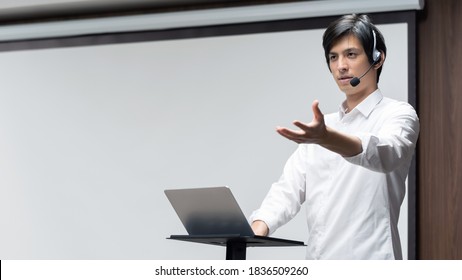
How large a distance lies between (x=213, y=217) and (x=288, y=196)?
46 centimetres

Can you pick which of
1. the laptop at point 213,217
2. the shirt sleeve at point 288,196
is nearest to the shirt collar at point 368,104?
the shirt sleeve at point 288,196

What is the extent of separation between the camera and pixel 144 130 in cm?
435

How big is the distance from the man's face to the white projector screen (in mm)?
1547

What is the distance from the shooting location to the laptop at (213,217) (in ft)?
6.38

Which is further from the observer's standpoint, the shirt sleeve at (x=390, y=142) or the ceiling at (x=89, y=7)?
the ceiling at (x=89, y=7)

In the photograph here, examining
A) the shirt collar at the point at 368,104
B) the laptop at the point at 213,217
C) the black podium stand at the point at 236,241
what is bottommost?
the black podium stand at the point at 236,241

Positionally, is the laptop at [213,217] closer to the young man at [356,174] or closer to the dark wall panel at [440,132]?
the young man at [356,174]

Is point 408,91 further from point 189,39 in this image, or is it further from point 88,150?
point 88,150

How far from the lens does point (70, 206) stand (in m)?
4.40

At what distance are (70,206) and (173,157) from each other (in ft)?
2.20

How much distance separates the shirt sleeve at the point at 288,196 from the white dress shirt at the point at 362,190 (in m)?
0.04

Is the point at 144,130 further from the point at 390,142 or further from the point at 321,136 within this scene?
the point at 321,136

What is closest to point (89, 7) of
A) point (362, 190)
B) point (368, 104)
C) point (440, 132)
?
point (440, 132)
